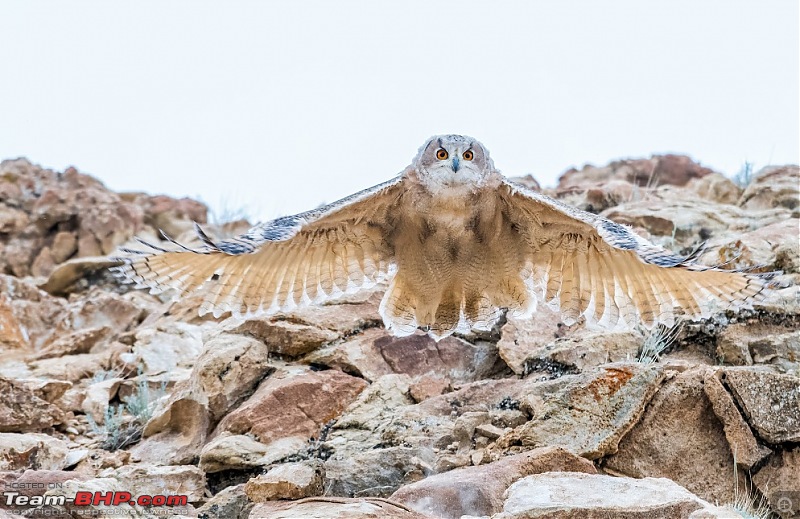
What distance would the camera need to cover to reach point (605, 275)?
6.64 m

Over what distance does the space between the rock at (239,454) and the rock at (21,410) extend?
1.86 metres

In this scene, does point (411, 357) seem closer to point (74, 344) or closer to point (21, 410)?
point (21, 410)

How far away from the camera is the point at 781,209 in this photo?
415 inches

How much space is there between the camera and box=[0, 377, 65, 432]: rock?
7.11 meters

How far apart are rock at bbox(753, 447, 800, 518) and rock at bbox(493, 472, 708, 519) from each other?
1.44 m

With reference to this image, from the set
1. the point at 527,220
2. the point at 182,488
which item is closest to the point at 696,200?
the point at 527,220

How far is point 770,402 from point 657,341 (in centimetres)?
147

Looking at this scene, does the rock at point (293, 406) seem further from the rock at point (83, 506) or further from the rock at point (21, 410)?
the rock at point (21, 410)

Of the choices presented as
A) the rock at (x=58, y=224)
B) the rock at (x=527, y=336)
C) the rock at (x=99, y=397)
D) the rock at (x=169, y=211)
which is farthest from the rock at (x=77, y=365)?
the rock at (x=169, y=211)

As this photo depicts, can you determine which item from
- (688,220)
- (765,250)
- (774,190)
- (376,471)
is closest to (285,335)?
(376,471)

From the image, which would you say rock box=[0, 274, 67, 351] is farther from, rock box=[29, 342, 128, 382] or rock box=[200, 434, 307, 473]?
rock box=[200, 434, 307, 473]

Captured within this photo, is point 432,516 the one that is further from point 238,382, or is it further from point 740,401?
point 238,382

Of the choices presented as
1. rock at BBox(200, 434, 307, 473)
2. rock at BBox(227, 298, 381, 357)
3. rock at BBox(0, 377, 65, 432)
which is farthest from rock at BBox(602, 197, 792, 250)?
rock at BBox(0, 377, 65, 432)

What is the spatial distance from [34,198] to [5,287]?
450cm
